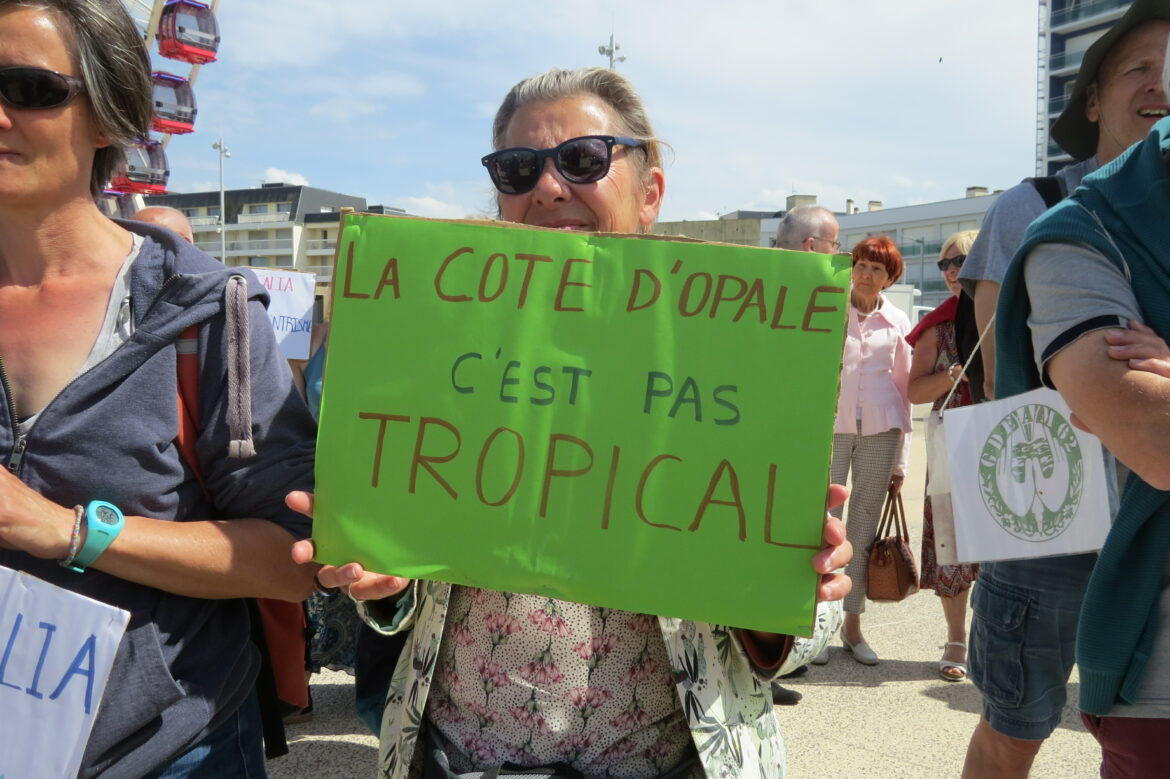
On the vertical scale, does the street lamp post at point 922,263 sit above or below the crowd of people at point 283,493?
above

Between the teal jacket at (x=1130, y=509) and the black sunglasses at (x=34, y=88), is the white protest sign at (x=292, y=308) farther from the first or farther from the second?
the teal jacket at (x=1130, y=509)

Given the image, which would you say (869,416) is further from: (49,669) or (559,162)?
(49,669)

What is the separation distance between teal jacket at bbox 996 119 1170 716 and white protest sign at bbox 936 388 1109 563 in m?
0.13

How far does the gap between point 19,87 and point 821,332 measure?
48.6 inches

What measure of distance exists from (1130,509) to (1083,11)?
2382 inches

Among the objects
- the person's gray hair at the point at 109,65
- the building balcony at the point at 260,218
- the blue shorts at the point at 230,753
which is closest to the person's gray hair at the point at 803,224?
the person's gray hair at the point at 109,65

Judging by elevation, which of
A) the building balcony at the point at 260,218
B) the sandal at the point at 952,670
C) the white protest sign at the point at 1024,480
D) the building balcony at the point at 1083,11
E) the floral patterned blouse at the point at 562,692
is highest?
the building balcony at the point at 1083,11

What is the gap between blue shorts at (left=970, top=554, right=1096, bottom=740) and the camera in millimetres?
2053

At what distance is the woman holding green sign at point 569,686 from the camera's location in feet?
4.54

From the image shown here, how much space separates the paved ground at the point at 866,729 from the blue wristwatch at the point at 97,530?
240 centimetres

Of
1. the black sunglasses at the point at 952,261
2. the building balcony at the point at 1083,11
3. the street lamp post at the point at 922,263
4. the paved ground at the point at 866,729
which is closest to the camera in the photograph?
the paved ground at the point at 866,729

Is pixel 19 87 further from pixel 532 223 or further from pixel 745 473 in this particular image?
pixel 745 473

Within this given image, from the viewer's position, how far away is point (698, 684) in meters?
1.38

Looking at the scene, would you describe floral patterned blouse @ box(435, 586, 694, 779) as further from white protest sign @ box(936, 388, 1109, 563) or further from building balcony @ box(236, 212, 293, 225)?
building balcony @ box(236, 212, 293, 225)
